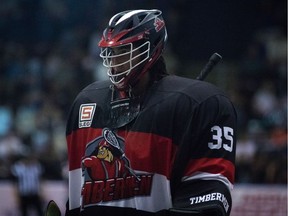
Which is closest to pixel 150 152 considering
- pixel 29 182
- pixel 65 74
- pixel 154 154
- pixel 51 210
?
pixel 154 154

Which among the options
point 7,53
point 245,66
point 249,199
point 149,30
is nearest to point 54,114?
point 7,53

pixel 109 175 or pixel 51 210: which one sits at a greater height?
pixel 109 175

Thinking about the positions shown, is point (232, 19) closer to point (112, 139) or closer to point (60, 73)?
point (60, 73)

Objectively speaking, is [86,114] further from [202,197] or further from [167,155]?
[202,197]

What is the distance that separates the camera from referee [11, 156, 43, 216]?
42.0 ft

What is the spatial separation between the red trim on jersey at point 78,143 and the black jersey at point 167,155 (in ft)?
0.20

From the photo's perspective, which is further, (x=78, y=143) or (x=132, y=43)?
(x=78, y=143)

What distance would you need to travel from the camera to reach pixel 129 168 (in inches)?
137

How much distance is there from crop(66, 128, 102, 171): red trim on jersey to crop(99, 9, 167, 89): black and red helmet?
0.74ft

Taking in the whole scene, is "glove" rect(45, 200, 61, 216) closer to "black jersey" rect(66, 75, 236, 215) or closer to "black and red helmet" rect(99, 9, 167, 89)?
"black jersey" rect(66, 75, 236, 215)

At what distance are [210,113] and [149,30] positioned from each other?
407 mm

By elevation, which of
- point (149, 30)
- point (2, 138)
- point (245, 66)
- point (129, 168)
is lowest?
point (2, 138)

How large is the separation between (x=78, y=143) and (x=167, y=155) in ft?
1.41

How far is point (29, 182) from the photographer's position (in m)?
13.0
